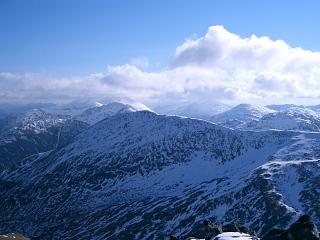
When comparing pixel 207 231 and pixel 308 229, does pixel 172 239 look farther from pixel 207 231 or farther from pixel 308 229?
pixel 308 229

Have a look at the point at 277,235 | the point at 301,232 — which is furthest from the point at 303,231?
the point at 277,235

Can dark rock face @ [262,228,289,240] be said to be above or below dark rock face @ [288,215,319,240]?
below

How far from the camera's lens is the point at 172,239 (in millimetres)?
115875

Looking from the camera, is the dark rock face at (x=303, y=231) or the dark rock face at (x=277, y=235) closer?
the dark rock face at (x=303, y=231)

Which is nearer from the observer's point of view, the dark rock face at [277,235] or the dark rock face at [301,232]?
the dark rock face at [301,232]

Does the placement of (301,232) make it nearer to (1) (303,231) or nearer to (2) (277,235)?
(1) (303,231)

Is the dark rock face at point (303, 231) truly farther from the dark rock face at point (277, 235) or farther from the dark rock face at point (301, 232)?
the dark rock face at point (277, 235)

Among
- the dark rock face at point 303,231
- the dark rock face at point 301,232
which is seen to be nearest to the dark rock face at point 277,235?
the dark rock face at point 301,232

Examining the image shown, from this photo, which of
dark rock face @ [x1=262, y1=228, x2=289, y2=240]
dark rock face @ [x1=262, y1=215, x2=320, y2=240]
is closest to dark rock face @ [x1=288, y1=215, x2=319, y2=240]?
dark rock face @ [x1=262, y1=215, x2=320, y2=240]

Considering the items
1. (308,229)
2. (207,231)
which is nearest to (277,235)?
(308,229)

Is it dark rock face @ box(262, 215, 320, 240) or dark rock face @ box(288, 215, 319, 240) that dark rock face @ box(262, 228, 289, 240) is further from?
dark rock face @ box(288, 215, 319, 240)

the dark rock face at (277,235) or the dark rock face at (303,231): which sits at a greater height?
the dark rock face at (303,231)

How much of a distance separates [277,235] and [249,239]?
609 centimetres

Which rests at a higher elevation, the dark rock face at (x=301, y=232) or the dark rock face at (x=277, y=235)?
the dark rock face at (x=301, y=232)
